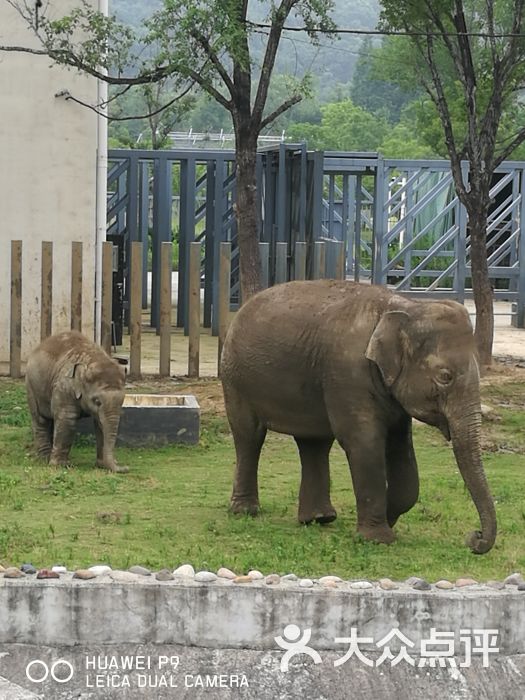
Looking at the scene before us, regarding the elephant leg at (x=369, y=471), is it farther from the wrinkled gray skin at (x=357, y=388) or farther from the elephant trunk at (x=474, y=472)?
the elephant trunk at (x=474, y=472)

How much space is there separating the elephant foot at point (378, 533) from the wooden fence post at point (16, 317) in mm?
7906

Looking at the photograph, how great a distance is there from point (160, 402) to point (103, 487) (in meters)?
2.49

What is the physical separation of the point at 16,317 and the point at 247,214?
2907mm

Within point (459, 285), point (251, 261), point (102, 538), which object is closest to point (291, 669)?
point (102, 538)

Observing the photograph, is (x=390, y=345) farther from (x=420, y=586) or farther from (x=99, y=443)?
(x=99, y=443)

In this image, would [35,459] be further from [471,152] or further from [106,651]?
[471,152]

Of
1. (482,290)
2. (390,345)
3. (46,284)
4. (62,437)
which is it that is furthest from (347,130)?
(390,345)

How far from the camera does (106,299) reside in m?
15.3

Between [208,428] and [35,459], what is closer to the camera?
[35,459]

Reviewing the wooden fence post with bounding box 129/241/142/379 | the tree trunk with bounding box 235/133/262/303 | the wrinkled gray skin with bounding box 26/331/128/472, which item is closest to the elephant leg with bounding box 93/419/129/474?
the wrinkled gray skin with bounding box 26/331/128/472

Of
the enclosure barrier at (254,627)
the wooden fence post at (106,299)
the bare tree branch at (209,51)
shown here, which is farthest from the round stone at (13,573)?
the bare tree branch at (209,51)

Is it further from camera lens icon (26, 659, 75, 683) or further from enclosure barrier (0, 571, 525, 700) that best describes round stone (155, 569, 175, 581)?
camera lens icon (26, 659, 75, 683)

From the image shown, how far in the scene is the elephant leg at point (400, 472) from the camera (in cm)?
869

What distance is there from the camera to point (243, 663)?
6.36 m
